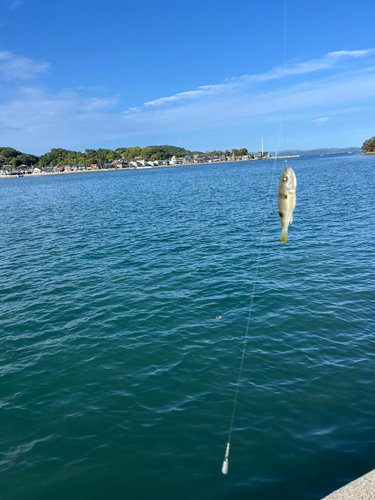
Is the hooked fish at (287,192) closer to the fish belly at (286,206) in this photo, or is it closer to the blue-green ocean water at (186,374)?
the fish belly at (286,206)

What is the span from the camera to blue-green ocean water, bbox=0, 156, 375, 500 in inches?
292

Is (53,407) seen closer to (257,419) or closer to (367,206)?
(257,419)

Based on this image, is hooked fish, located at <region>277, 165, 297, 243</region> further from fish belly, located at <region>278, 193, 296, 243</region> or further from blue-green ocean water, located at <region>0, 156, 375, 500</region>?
blue-green ocean water, located at <region>0, 156, 375, 500</region>

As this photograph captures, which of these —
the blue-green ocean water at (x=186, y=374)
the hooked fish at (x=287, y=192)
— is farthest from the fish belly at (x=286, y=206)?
the blue-green ocean water at (x=186, y=374)

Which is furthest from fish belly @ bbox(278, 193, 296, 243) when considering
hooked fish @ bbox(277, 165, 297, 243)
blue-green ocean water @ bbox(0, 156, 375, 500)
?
blue-green ocean water @ bbox(0, 156, 375, 500)

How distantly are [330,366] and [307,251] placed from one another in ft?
40.3

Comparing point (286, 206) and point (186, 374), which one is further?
point (186, 374)

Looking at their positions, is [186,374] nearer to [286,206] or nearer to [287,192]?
[286,206]

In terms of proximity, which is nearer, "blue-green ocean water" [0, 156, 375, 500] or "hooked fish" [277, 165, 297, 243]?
"hooked fish" [277, 165, 297, 243]

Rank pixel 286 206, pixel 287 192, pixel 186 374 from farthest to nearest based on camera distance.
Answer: pixel 186 374 → pixel 286 206 → pixel 287 192

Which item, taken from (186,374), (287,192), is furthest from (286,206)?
(186,374)

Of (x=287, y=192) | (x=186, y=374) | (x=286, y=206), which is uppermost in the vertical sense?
(x=287, y=192)

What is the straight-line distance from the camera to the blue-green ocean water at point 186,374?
7410mm

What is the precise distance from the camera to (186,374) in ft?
34.9
